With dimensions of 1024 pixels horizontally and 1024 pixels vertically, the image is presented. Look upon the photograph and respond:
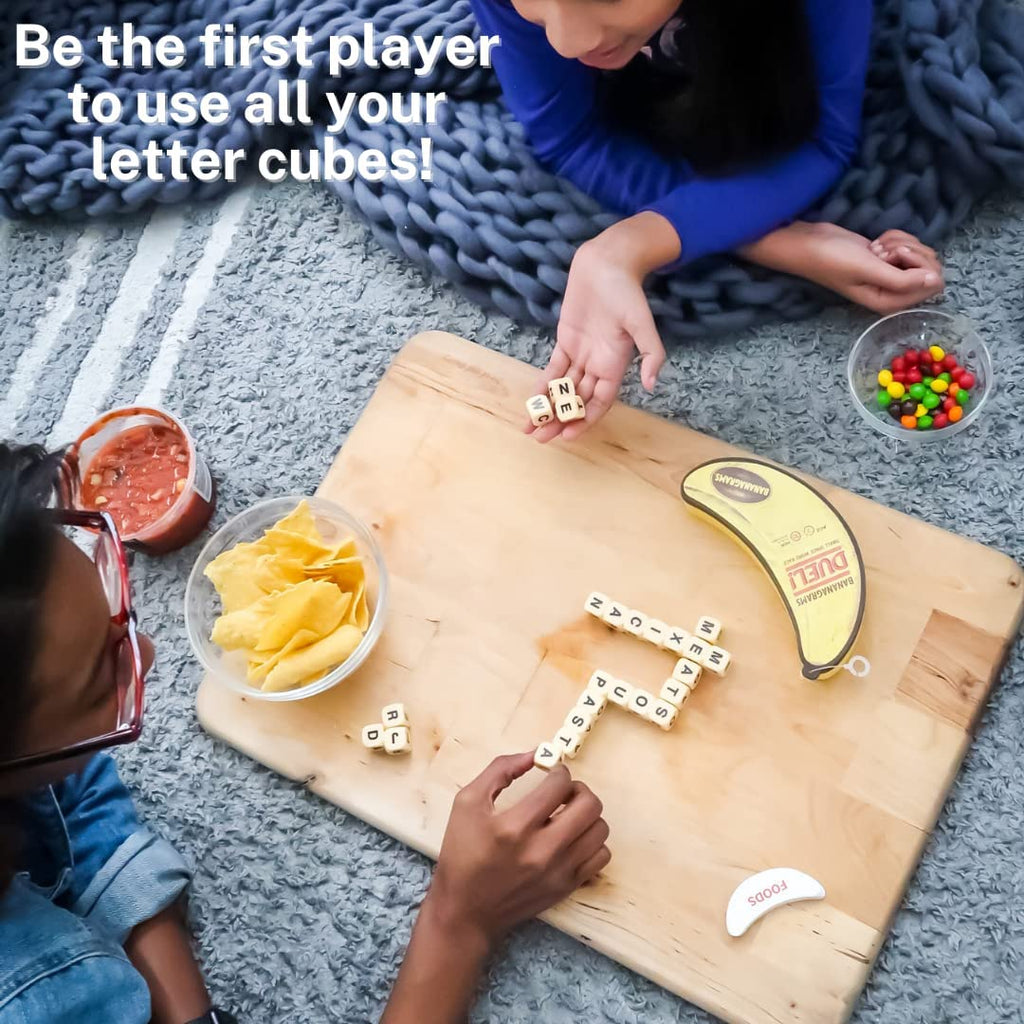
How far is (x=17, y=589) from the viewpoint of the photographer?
1.95 feet

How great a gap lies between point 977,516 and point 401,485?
503 mm

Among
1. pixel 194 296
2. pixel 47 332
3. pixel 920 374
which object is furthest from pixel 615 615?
pixel 47 332

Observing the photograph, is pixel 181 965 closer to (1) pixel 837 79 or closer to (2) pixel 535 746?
(2) pixel 535 746

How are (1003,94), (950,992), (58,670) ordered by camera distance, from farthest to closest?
(1003,94) < (950,992) < (58,670)

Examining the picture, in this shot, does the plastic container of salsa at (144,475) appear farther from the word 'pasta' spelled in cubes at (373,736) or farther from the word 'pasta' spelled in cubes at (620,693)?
the word 'pasta' spelled in cubes at (620,693)

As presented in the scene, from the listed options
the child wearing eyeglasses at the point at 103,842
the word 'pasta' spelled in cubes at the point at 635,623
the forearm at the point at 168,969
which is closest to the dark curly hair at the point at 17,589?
the child wearing eyeglasses at the point at 103,842

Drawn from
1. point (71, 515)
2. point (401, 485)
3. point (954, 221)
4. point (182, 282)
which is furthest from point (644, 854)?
point (182, 282)

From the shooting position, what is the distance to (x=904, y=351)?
95 centimetres

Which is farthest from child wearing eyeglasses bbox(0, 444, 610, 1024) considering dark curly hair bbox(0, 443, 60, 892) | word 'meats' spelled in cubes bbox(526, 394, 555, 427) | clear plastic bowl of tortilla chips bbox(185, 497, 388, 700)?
word 'meats' spelled in cubes bbox(526, 394, 555, 427)

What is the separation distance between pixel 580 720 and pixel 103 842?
407 millimetres

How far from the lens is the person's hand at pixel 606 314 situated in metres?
0.85

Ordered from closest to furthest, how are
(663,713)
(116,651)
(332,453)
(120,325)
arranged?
(116,651), (663,713), (332,453), (120,325)

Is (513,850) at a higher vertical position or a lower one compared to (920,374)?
lower

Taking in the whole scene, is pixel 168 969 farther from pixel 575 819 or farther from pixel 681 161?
pixel 681 161
